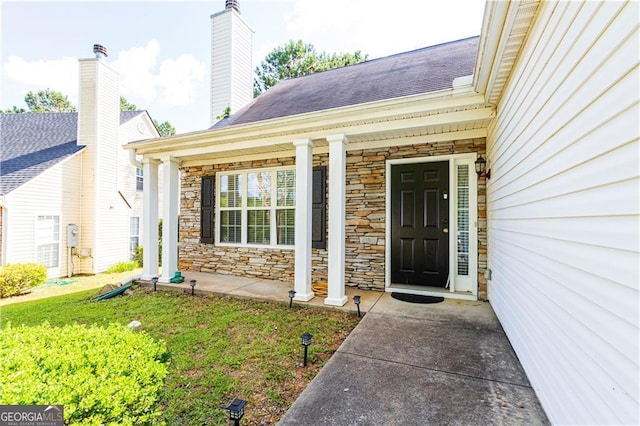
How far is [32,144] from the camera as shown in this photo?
31.1 feet

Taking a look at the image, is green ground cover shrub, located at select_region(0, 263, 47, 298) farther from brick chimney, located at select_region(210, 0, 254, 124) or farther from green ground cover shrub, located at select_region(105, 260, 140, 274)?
brick chimney, located at select_region(210, 0, 254, 124)

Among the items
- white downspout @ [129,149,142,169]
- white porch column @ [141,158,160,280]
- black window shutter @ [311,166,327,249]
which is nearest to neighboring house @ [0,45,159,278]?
white downspout @ [129,149,142,169]

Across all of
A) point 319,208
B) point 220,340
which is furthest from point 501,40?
point 220,340

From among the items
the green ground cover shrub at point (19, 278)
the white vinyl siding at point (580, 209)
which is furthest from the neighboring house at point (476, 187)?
the green ground cover shrub at point (19, 278)

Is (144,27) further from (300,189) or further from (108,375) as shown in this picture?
(108,375)

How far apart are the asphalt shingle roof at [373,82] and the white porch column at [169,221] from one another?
1.57m

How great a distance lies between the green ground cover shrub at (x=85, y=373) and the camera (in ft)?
4.00

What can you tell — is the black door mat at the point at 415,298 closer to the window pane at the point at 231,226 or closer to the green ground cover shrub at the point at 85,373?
the green ground cover shrub at the point at 85,373

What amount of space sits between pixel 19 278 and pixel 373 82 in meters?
8.93

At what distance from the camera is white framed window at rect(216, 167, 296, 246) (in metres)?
5.74

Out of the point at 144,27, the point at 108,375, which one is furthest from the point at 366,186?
the point at 144,27

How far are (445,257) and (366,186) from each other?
175 centimetres

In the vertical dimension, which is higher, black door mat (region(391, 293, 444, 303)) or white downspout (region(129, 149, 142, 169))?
white downspout (region(129, 149, 142, 169))

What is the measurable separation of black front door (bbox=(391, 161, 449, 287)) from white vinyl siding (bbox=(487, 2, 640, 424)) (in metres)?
2.08
